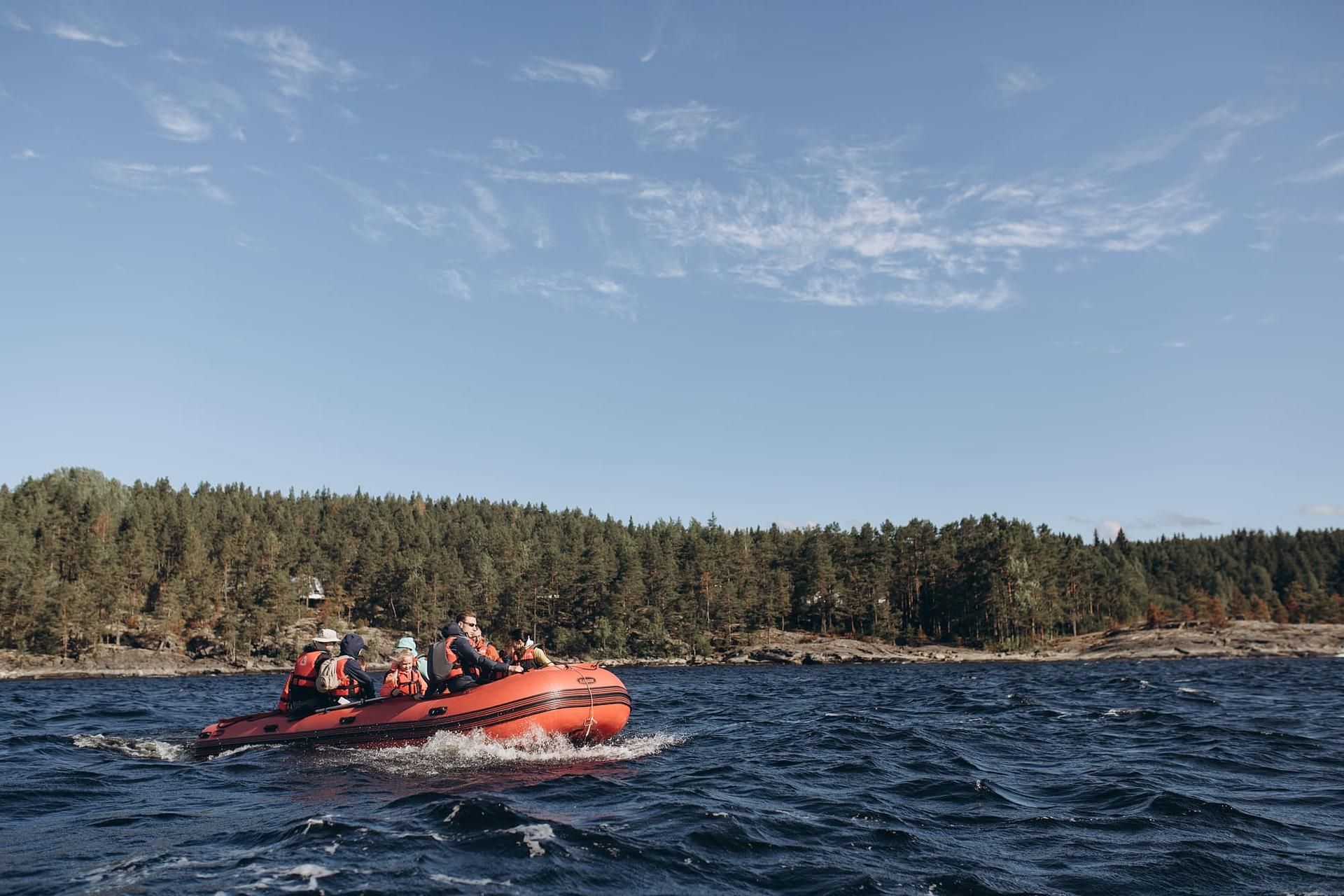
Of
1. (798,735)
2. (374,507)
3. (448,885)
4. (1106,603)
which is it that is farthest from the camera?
(374,507)

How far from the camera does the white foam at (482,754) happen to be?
16203 mm

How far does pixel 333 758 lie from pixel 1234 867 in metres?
15.3

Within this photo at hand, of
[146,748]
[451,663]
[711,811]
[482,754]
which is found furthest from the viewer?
[146,748]

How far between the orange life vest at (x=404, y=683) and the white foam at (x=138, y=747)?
4786mm

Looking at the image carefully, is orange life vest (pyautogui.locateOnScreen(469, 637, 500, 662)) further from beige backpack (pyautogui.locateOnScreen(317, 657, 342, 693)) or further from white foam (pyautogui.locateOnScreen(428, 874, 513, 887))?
white foam (pyautogui.locateOnScreen(428, 874, 513, 887))

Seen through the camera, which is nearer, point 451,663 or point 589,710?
point 589,710

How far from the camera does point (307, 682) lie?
1977 cm

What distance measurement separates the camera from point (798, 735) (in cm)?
2203

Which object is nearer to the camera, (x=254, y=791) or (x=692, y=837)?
(x=692, y=837)

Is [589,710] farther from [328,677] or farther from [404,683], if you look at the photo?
[328,677]

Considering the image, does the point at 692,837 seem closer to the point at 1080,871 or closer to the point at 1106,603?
the point at 1080,871

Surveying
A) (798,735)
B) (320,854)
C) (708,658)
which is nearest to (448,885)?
(320,854)

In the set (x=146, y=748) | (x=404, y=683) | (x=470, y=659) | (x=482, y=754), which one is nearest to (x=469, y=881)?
(x=482, y=754)

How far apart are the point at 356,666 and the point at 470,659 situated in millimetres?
3737
